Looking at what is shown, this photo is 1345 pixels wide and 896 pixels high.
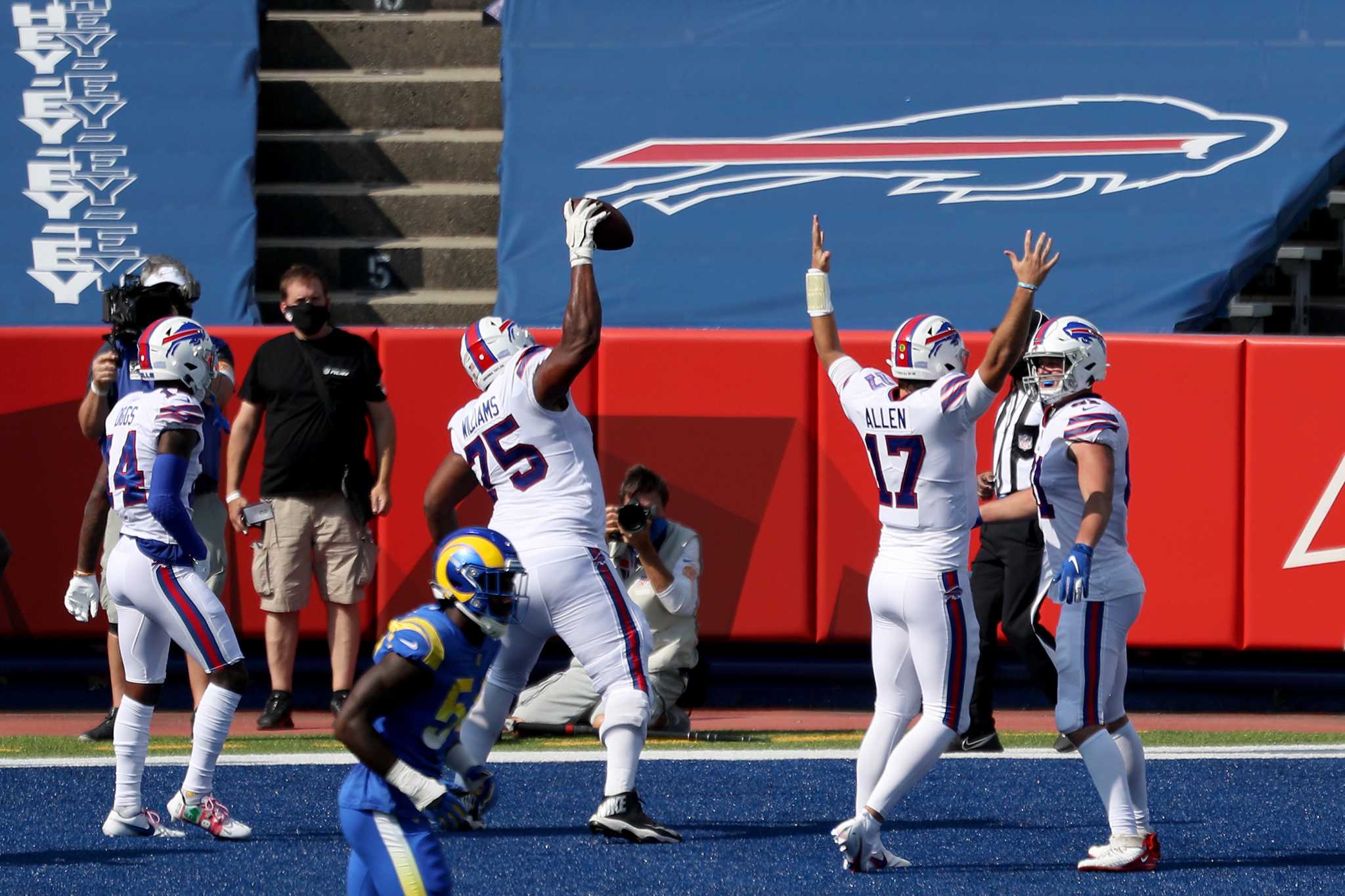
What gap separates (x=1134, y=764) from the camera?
5.36m

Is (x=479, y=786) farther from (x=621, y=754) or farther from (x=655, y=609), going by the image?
(x=655, y=609)

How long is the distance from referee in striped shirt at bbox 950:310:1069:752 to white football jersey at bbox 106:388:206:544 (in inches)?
121

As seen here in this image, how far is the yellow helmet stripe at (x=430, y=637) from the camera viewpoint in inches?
156

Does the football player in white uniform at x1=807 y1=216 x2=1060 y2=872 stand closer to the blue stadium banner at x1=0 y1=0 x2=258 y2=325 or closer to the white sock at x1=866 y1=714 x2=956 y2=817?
the white sock at x1=866 y1=714 x2=956 y2=817

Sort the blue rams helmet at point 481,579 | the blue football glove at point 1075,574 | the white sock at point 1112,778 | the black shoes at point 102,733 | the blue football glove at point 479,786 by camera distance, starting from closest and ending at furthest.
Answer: the blue rams helmet at point 481,579
the blue football glove at point 479,786
the blue football glove at point 1075,574
the white sock at point 1112,778
the black shoes at point 102,733

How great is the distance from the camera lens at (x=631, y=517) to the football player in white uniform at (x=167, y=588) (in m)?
1.73

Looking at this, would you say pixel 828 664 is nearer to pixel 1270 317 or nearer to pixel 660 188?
pixel 660 188

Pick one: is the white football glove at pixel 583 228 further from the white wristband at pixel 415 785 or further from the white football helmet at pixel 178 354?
the white wristband at pixel 415 785

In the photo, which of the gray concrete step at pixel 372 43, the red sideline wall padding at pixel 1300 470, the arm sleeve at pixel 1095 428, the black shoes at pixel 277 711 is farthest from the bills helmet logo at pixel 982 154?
the arm sleeve at pixel 1095 428

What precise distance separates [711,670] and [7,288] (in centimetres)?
464

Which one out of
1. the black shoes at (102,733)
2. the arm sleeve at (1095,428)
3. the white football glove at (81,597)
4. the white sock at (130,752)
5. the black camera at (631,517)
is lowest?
the black shoes at (102,733)

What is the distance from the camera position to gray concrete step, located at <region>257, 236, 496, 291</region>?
419 inches

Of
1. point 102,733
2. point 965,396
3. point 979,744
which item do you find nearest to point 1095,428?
point 965,396

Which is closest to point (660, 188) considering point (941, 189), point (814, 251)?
point (941, 189)
